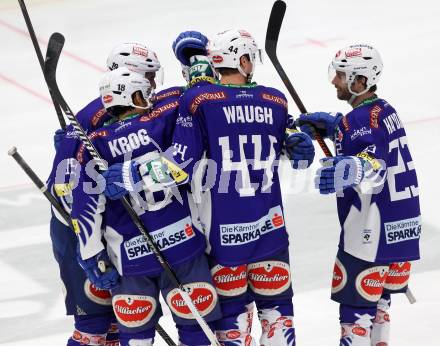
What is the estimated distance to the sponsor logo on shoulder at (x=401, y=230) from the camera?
610cm

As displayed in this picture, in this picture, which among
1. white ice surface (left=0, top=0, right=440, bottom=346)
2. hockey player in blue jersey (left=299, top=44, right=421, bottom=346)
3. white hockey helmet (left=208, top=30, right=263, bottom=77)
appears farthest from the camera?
white ice surface (left=0, top=0, right=440, bottom=346)

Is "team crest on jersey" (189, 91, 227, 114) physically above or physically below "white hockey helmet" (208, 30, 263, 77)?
below

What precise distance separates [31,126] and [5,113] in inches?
19.1

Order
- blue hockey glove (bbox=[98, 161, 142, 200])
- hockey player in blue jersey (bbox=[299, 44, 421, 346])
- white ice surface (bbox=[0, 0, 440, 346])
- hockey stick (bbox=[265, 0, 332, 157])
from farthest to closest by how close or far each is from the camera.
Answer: white ice surface (bbox=[0, 0, 440, 346]) < hockey stick (bbox=[265, 0, 332, 157]) < hockey player in blue jersey (bbox=[299, 44, 421, 346]) < blue hockey glove (bbox=[98, 161, 142, 200])

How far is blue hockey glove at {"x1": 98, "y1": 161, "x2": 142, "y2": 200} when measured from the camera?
5.64 metres

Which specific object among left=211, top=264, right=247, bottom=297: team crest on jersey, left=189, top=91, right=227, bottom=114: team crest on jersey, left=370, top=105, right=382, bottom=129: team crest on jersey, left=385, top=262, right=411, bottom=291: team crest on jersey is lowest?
left=385, top=262, right=411, bottom=291: team crest on jersey

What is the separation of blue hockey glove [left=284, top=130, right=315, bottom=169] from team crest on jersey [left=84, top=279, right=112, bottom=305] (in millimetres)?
1155

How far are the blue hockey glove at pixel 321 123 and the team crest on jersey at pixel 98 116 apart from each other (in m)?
1.02

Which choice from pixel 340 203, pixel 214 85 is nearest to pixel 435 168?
pixel 340 203

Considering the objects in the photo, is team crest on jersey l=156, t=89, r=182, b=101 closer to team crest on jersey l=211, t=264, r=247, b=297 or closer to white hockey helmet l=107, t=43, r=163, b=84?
white hockey helmet l=107, t=43, r=163, b=84

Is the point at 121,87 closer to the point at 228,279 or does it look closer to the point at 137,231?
the point at 137,231

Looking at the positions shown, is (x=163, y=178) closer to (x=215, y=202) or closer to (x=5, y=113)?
(x=215, y=202)

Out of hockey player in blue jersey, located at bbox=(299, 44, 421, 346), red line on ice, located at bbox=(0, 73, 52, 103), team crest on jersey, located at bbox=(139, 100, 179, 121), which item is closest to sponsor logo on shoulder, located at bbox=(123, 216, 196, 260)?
team crest on jersey, located at bbox=(139, 100, 179, 121)

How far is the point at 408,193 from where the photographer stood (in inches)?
241
